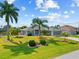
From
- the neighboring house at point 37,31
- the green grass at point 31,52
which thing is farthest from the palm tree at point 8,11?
the neighboring house at point 37,31

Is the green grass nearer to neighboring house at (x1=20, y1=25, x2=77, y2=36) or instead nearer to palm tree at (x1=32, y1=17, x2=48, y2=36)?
palm tree at (x1=32, y1=17, x2=48, y2=36)

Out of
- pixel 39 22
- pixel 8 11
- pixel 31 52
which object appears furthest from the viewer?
pixel 39 22

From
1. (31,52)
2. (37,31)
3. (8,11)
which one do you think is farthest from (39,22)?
(31,52)

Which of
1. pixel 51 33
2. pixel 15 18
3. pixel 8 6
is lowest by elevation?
pixel 51 33

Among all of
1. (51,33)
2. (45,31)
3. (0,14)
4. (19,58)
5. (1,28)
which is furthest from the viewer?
(1,28)

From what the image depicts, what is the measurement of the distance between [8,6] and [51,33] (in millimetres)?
45339

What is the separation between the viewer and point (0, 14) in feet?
178

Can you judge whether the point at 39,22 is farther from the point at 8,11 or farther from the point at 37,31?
the point at 8,11

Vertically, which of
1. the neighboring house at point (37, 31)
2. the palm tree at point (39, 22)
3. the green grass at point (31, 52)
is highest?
the palm tree at point (39, 22)

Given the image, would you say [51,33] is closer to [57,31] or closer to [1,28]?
[57,31]

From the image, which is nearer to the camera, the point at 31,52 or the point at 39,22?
the point at 31,52

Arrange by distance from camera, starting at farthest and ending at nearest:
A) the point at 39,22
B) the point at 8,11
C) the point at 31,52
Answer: the point at 39,22
the point at 8,11
the point at 31,52

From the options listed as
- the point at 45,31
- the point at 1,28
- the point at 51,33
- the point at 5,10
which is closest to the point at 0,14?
the point at 5,10

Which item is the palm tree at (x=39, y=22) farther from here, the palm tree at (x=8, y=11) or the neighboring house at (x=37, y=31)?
the palm tree at (x=8, y=11)
